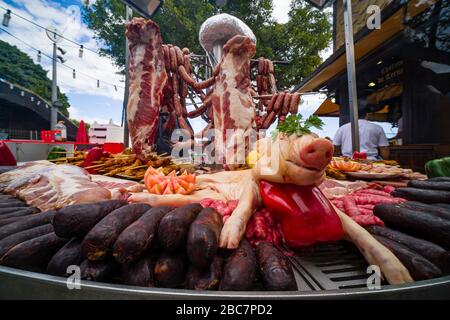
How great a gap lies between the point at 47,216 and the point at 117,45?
13577mm

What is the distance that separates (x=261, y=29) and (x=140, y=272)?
1284cm

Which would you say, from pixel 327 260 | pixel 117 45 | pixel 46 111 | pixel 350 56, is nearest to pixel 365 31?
pixel 350 56

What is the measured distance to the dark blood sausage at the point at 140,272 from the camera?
3.16 ft

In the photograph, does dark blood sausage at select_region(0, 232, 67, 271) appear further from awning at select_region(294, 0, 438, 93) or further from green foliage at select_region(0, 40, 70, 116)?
green foliage at select_region(0, 40, 70, 116)

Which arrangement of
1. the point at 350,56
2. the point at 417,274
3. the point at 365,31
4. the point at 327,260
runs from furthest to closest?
the point at 365,31 < the point at 350,56 < the point at 327,260 < the point at 417,274

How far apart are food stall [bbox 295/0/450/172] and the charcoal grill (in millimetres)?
4783

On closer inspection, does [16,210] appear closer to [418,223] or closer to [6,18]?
[418,223]

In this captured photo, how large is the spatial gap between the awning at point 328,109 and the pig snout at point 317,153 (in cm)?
1275

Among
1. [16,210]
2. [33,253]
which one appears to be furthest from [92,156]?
[33,253]

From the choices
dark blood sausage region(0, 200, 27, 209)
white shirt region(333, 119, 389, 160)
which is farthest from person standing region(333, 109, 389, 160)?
dark blood sausage region(0, 200, 27, 209)

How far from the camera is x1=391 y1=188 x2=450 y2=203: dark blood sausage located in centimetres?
169

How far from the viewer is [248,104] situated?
341cm

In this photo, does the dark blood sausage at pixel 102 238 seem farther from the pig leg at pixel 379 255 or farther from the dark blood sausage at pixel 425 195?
the dark blood sausage at pixel 425 195

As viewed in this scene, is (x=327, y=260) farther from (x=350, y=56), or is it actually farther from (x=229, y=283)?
(x=350, y=56)
